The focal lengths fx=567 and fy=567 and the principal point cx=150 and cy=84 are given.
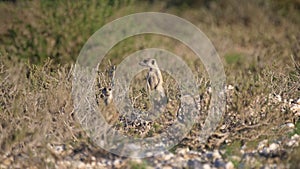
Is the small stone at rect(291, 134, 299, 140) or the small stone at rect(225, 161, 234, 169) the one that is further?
the small stone at rect(291, 134, 299, 140)

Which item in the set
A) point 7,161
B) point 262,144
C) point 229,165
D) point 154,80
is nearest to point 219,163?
point 229,165

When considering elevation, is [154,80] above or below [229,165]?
above

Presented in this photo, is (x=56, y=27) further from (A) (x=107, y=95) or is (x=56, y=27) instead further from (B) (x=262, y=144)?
(B) (x=262, y=144)

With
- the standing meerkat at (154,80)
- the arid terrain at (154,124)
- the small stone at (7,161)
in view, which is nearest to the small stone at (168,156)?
the arid terrain at (154,124)

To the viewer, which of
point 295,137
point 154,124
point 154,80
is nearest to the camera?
point 295,137

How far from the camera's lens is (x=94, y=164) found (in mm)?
4355

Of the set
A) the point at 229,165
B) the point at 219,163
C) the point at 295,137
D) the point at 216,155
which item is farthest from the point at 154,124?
the point at 295,137

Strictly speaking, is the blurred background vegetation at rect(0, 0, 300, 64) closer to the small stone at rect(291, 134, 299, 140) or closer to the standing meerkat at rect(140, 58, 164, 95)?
the standing meerkat at rect(140, 58, 164, 95)

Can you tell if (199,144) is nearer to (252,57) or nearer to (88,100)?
(88,100)

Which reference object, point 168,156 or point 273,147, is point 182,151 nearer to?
point 168,156

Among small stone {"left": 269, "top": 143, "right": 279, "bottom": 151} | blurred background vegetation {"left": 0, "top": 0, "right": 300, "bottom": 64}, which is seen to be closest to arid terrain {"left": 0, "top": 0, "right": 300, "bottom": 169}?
small stone {"left": 269, "top": 143, "right": 279, "bottom": 151}

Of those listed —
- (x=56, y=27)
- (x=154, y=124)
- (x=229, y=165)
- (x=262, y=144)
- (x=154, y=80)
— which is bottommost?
(x=229, y=165)

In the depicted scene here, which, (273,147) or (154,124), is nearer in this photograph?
(273,147)

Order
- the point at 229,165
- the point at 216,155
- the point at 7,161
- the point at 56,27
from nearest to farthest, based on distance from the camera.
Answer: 1. the point at 229,165
2. the point at 7,161
3. the point at 216,155
4. the point at 56,27
